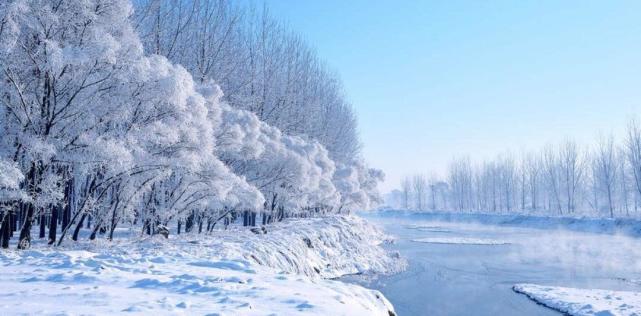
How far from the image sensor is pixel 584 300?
43.8 feet

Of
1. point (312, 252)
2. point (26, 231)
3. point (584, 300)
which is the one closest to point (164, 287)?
point (26, 231)

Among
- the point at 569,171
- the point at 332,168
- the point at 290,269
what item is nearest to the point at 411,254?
the point at 332,168

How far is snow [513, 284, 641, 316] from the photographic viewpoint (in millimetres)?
12094

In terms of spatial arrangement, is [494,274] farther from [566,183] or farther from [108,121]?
[566,183]

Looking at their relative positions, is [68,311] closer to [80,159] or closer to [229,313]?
[229,313]

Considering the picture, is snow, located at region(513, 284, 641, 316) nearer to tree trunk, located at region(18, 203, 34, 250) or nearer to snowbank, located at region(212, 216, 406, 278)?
snowbank, located at region(212, 216, 406, 278)

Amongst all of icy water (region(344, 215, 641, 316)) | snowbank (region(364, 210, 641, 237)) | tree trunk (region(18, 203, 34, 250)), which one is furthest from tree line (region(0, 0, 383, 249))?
snowbank (region(364, 210, 641, 237))

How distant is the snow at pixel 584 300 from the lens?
1209 cm

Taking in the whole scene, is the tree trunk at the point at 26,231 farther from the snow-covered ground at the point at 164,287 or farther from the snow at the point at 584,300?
the snow at the point at 584,300

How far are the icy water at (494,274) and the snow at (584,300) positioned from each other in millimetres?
432

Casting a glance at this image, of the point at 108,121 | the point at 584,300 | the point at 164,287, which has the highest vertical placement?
the point at 108,121

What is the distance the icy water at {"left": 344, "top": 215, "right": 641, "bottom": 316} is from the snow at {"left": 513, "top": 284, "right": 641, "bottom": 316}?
0.43 metres

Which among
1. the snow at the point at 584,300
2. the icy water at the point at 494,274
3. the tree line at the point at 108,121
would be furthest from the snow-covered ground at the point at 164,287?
the snow at the point at 584,300

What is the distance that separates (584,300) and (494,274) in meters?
6.23
